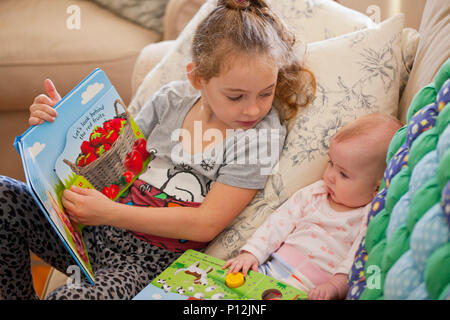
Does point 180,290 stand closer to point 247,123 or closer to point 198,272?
point 198,272

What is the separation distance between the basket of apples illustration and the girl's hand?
0.05 m

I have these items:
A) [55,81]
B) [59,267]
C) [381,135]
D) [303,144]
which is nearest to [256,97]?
[303,144]

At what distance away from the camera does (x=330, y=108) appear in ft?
3.16

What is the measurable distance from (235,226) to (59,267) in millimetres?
411

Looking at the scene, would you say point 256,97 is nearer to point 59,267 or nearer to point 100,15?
point 59,267

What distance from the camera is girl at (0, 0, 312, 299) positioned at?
89 centimetres

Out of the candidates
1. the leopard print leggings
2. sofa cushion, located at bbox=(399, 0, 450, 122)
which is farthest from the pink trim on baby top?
sofa cushion, located at bbox=(399, 0, 450, 122)

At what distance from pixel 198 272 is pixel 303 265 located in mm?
207

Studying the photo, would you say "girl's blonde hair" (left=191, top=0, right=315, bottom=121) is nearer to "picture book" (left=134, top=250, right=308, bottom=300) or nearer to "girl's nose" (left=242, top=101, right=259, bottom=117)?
"girl's nose" (left=242, top=101, right=259, bottom=117)

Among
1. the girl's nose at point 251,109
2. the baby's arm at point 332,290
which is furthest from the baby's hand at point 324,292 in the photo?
the girl's nose at point 251,109

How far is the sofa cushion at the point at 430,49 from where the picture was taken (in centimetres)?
84

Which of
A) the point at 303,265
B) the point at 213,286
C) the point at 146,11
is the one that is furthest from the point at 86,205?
the point at 146,11

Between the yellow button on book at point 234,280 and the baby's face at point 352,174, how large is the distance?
0.85 ft

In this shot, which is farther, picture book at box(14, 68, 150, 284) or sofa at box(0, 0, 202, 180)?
sofa at box(0, 0, 202, 180)
